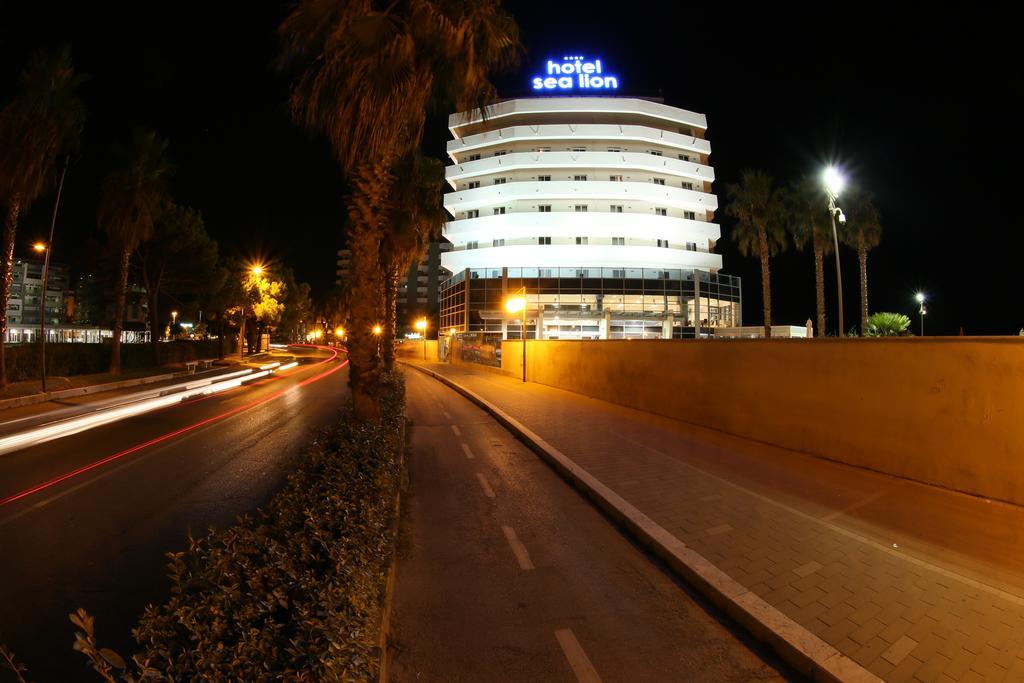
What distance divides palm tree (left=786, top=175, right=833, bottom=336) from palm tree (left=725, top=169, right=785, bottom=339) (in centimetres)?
144

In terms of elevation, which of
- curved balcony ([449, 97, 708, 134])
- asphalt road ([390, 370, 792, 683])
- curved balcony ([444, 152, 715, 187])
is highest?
curved balcony ([449, 97, 708, 134])

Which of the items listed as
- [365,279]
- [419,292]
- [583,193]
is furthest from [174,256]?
[419,292]

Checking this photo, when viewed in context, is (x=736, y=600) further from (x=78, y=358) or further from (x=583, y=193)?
(x=583, y=193)

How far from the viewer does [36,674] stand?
3.26 meters

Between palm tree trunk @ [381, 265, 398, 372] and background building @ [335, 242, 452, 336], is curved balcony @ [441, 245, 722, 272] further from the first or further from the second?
background building @ [335, 242, 452, 336]

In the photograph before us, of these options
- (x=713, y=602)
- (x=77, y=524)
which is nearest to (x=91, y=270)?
(x=77, y=524)

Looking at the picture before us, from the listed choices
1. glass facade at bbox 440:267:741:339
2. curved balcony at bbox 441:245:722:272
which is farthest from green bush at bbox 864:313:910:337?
curved balcony at bbox 441:245:722:272

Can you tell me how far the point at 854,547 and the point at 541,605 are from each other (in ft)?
10.9

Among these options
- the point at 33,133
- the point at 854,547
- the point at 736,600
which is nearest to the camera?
the point at 736,600

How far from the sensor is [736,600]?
4.05 metres

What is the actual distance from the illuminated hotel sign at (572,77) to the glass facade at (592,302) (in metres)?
25.1

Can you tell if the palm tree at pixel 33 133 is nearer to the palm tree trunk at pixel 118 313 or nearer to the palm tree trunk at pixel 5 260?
the palm tree trunk at pixel 5 260

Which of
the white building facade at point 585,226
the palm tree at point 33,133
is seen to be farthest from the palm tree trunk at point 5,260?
the white building facade at point 585,226

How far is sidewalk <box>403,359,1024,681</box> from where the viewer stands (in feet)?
11.7
